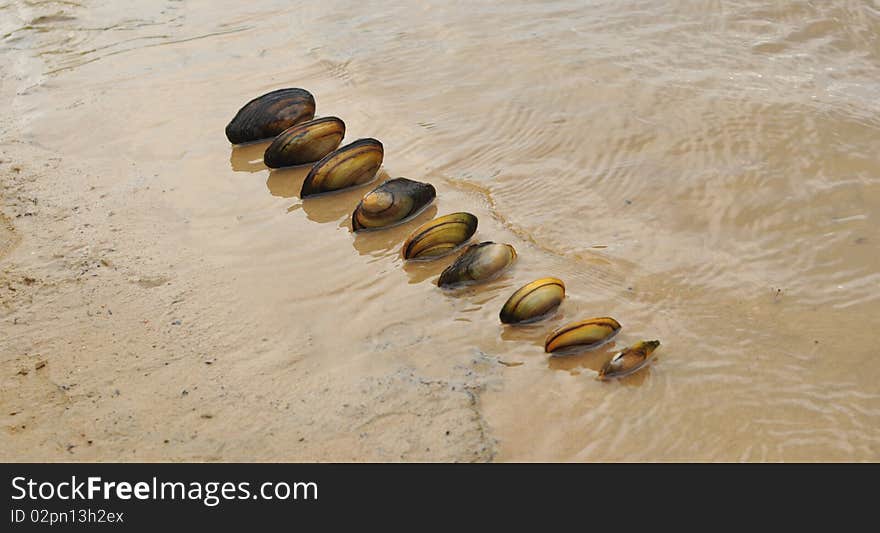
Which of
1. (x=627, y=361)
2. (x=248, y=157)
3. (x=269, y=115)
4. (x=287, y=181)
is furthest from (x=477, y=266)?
(x=269, y=115)

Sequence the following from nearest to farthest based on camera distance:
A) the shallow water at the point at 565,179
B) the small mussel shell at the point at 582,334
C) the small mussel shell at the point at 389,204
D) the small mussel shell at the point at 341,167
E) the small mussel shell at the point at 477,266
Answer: the shallow water at the point at 565,179
the small mussel shell at the point at 582,334
the small mussel shell at the point at 477,266
the small mussel shell at the point at 389,204
the small mussel shell at the point at 341,167

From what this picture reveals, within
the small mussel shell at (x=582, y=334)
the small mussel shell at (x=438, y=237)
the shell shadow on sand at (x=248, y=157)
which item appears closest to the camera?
the small mussel shell at (x=582, y=334)

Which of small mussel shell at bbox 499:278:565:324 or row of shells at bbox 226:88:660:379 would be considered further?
A: small mussel shell at bbox 499:278:565:324

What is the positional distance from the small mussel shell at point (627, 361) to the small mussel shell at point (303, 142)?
2671 mm

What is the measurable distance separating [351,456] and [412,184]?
205cm

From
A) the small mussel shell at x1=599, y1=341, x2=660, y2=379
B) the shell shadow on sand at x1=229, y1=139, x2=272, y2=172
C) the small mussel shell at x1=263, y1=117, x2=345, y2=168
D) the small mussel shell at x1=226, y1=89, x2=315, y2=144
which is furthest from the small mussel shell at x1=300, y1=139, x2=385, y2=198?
A: the small mussel shell at x1=599, y1=341, x2=660, y2=379

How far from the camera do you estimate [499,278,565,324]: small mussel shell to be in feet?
12.8

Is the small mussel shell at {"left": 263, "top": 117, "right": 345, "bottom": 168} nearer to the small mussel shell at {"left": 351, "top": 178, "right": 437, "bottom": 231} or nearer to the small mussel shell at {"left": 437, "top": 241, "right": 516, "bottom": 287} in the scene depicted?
the small mussel shell at {"left": 351, "top": 178, "right": 437, "bottom": 231}

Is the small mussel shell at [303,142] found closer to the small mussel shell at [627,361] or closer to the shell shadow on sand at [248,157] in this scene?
the shell shadow on sand at [248,157]

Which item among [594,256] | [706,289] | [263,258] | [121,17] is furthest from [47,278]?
[121,17]

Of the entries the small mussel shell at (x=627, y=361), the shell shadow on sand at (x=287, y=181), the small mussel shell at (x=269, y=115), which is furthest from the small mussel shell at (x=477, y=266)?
the small mussel shell at (x=269, y=115)

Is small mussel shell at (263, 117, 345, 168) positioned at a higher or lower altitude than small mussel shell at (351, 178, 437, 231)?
higher

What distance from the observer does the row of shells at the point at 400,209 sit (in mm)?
3738

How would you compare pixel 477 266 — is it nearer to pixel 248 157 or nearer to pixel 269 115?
pixel 248 157
